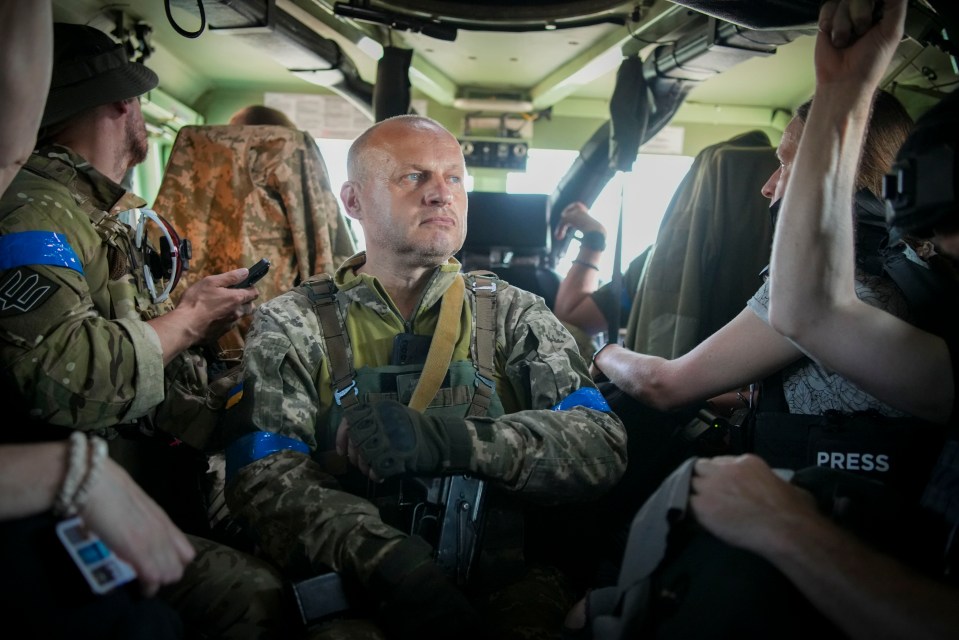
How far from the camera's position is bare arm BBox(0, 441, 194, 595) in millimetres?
1086

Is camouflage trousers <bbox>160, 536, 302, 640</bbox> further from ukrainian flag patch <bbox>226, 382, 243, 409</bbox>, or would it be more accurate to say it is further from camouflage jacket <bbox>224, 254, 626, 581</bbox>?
ukrainian flag patch <bbox>226, 382, 243, 409</bbox>

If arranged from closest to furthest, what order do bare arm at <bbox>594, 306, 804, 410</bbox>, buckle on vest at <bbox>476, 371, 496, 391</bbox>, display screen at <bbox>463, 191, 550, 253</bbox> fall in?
1. bare arm at <bbox>594, 306, 804, 410</bbox>
2. buckle on vest at <bbox>476, 371, 496, 391</bbox>
3. display screen at <bbox>463, 191, 550, 253</bbox>

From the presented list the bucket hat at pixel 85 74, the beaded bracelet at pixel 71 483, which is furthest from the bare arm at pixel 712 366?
the bucket hat at pixel 85 74

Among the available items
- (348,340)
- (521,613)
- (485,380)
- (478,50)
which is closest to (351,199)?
(348,340)

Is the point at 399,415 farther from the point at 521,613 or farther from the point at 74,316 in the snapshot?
the point at 74,316

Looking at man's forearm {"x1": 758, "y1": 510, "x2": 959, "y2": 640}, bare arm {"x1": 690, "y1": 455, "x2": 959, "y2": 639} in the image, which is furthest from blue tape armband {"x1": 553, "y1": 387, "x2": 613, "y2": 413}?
man's forearm {"x1": 758, "y1": 510, "x2": 959, "y2": 640}

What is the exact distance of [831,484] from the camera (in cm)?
121

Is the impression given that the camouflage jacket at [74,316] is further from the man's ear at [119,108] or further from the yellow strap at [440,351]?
the yellow strap at [440,351]

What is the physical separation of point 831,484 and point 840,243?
1.66 ft

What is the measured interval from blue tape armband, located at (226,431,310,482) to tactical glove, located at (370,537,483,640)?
1.54ft

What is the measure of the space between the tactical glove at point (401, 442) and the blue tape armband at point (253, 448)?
1.10 feet

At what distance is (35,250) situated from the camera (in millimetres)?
1681

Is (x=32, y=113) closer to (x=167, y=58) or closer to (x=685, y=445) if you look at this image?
(x=685, y=445)

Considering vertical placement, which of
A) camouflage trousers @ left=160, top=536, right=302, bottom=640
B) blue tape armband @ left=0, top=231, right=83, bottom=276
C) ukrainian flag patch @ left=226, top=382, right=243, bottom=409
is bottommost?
camouflage trousers @ left=160, top=536, right=302, bottom=640
